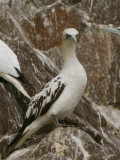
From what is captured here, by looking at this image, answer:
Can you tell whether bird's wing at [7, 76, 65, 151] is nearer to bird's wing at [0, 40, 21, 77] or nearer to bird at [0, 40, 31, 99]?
bird at [0, 40, 31, 99]

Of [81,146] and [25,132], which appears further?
[25,132]

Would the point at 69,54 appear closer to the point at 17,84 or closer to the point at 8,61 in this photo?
the point at 17,84

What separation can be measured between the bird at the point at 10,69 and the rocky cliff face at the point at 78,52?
0.34 meters

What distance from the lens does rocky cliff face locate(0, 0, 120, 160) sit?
10.1 metres

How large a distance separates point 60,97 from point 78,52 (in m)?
4.12

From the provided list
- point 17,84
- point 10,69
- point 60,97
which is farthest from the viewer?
point 10,69

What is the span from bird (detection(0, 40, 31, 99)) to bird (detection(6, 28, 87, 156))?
672mm

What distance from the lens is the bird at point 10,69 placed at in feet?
30.2

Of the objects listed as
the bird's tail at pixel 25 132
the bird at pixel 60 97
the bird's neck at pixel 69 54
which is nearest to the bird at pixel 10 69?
the bird at pixel 60 97

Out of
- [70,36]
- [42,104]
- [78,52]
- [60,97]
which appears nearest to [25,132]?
[42,104]

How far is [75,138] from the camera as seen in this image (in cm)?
771

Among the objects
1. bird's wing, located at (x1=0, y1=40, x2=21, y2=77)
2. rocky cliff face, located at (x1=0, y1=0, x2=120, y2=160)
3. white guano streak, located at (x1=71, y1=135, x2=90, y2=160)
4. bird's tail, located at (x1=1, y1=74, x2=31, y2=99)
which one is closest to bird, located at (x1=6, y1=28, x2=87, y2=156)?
white guano streak, located at (x1=71, y1=135, x2=90, y2=160)

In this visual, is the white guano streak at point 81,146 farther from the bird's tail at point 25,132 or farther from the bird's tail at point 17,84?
the bird's tail at point 17,84

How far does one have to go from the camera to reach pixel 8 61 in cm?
947
